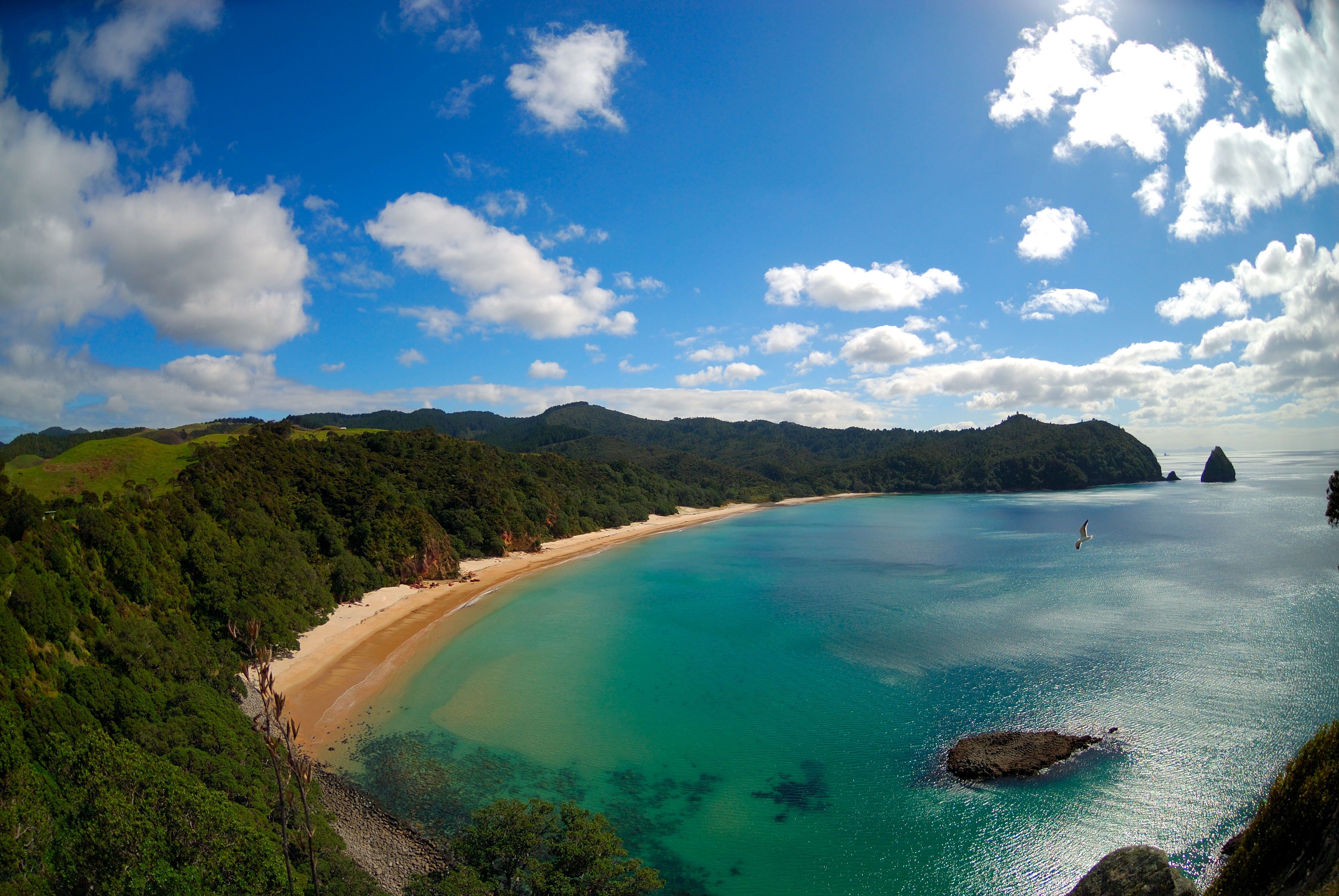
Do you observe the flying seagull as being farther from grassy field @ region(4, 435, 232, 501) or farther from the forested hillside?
grassy field @ region(4, 435, 232, 501)

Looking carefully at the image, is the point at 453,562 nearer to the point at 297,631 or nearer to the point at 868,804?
the point at 297,631

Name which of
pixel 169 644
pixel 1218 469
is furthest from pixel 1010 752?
pixel 1218 469

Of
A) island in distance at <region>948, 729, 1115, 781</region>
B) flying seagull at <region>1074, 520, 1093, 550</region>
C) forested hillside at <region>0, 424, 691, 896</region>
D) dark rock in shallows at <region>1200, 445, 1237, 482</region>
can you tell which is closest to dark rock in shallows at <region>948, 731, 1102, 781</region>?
island in distance at <region>948, 729, 1115, 781</region>

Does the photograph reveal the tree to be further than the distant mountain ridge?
No

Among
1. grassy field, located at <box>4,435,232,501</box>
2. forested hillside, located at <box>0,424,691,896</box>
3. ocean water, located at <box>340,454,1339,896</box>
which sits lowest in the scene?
ocean water, located at <box>340,454,1339,896</box>

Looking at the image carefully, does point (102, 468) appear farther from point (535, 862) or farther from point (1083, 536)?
point (1083, 536)

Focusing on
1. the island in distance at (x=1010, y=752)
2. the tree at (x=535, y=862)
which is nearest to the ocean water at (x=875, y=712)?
the island in distance at (x=1010, y=752)

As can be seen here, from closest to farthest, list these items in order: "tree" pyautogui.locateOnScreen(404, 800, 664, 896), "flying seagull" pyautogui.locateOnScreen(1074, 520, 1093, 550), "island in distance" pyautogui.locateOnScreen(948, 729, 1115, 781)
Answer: "tree" pyautogui.locateOnScreen(404, 800, 664, 896) < "flying seagull" pyautogui.locateOnScreen(1074, 520, 1093, 550) < "island in distance" pyautogui.locateOnScreen(948, 729, 1115, 781)
